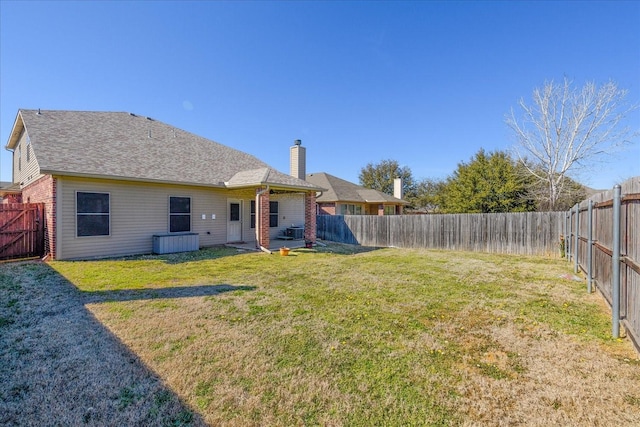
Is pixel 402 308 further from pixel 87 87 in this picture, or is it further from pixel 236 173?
pixel 87 87

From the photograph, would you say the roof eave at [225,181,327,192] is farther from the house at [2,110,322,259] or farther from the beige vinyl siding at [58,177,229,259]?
the beige vinyl siding at [58,177,229,259]

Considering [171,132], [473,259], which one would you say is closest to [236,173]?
[171,132]

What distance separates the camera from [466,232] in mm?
12891

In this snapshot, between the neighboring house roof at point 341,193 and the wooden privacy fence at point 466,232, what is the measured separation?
6.62 metres

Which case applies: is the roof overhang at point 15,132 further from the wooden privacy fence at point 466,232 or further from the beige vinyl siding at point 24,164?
the wooden privacy fence at point 466,232

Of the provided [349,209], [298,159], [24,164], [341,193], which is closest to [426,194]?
[349,209]

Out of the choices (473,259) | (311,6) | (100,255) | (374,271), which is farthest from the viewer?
(311,6)

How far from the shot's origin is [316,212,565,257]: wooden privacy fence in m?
11.4

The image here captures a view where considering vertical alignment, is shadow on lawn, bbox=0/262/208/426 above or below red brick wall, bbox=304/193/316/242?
below

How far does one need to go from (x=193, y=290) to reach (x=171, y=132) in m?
11.6

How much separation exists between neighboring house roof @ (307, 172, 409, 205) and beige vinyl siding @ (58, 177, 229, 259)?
1157cm

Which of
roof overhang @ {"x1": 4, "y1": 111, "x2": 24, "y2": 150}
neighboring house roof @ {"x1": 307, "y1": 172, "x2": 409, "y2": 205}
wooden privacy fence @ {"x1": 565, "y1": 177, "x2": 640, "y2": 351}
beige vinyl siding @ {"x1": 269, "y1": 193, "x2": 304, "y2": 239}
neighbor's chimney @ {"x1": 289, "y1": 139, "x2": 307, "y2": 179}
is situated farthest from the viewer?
neighboring house roof @ {"x1": 307, "y1": 172, "x2": 409, "y2": 205}

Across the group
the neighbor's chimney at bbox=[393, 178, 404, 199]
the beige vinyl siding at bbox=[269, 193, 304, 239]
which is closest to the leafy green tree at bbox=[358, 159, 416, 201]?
the neighbor's chimney at bbox=[393, 178, 404, 199]

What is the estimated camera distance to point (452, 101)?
58.0 ft
